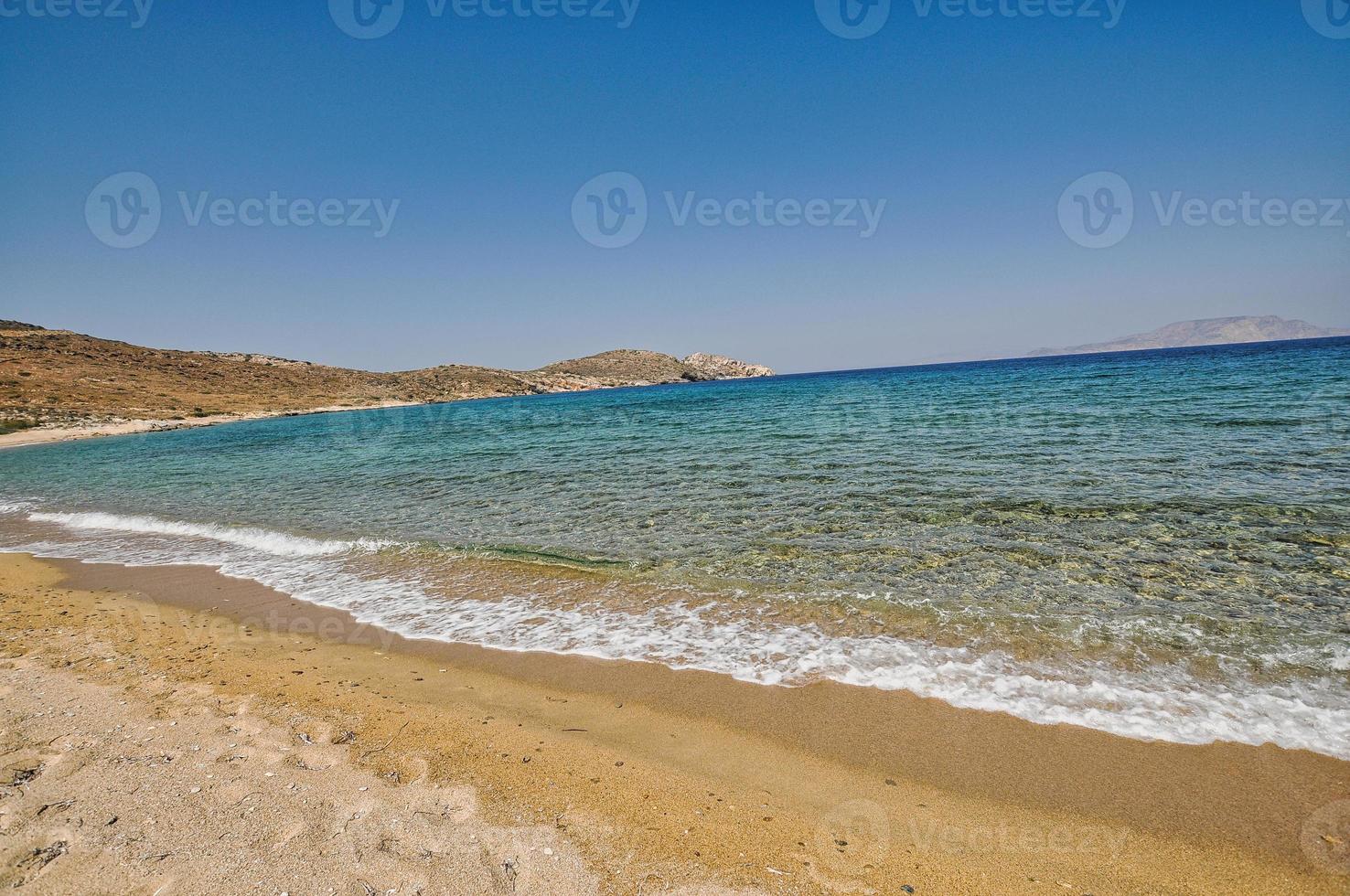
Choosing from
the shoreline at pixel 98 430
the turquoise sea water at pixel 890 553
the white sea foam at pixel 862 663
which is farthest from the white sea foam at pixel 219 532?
the shoreline at pixel 98 430

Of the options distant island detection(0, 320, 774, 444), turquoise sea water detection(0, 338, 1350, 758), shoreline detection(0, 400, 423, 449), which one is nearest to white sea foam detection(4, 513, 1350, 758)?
turquoise sea water detection(0, 338, 1350, 758)

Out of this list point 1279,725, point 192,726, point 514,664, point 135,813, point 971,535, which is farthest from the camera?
point 971,535

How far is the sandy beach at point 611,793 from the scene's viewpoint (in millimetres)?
3209

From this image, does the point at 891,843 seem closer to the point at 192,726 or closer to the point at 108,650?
the point at 192,726

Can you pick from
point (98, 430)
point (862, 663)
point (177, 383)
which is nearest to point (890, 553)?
point (862, 663)

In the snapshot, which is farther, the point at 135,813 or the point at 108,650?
the point at 108,650

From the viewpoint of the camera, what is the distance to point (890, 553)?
8719mm

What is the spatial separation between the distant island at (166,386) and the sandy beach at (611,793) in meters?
65.2

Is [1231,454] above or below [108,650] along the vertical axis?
above

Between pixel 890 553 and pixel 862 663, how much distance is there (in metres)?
3.32

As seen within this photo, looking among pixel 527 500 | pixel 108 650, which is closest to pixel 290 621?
pixel 108 650

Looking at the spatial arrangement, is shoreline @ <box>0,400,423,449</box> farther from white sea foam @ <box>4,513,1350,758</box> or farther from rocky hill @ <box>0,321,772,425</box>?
white sea foam @ <box>4,513,1350,758</box>

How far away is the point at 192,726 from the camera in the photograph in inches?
198

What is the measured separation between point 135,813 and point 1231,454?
20.7 meters
